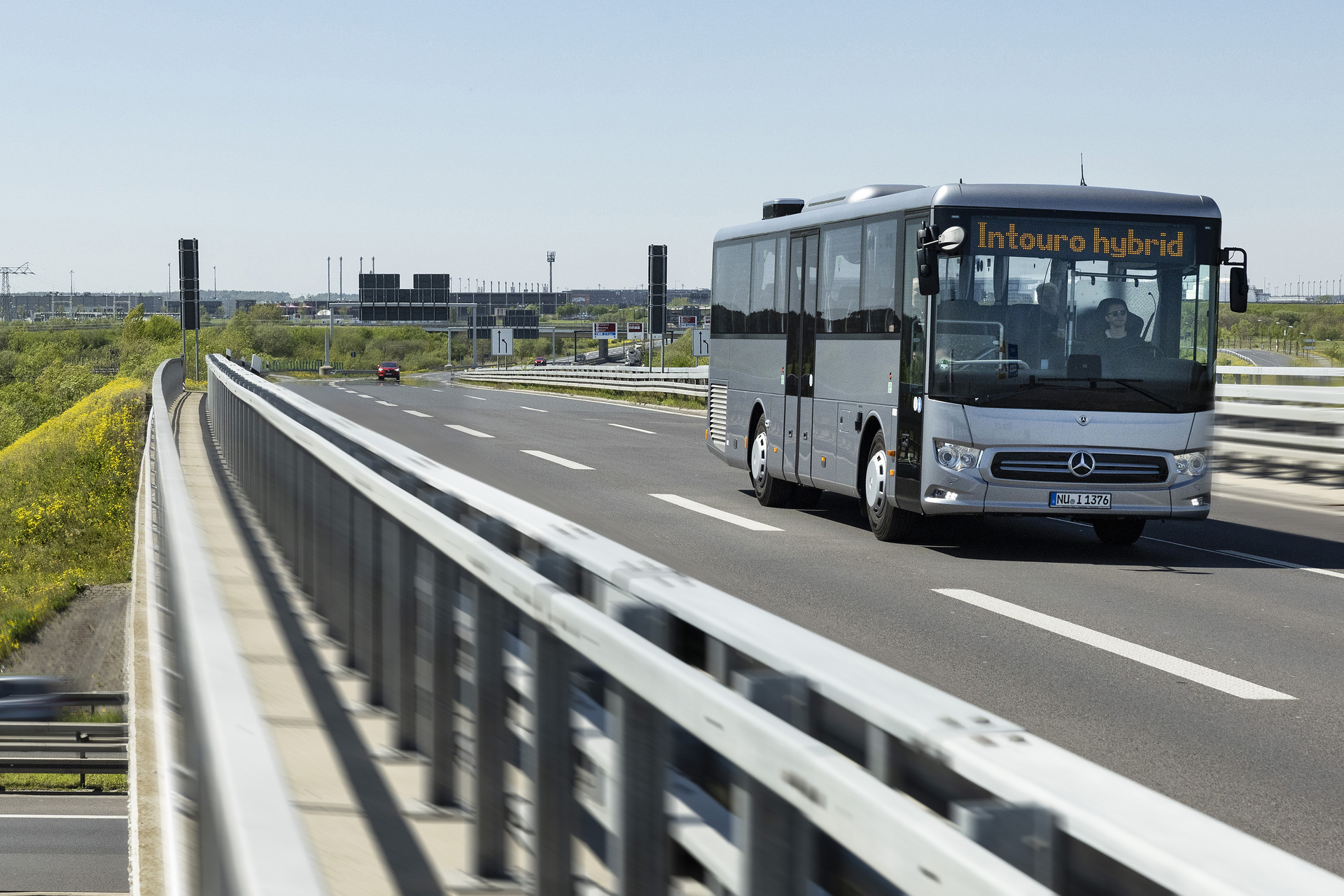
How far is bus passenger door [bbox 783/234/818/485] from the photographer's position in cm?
1585

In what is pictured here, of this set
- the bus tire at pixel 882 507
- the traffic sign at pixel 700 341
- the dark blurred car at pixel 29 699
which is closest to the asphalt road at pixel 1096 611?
the bus tire at pixel 882 507

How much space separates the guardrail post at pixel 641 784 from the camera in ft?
9.24

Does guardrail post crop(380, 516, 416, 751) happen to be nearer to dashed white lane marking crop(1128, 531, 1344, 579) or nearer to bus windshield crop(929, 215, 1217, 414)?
bus windshield crop(929, 215, 1217, 414)

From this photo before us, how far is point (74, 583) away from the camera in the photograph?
39438 mm

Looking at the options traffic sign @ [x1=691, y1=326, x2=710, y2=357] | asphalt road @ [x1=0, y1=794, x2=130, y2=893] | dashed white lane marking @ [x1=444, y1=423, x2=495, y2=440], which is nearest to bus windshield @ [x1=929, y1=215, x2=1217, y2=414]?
dashed white lane marking @ [x1=444, y1=423, x2=495, y2=440]

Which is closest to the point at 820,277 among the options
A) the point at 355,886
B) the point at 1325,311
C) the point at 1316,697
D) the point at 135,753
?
the point at 1316,697

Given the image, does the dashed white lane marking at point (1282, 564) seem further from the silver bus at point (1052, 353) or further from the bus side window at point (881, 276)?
the bus side window at point (881, 276)

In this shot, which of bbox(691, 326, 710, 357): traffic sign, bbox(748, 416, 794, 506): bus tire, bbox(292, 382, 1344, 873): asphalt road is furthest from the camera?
bbox(691, 326, 710, 357): traffic sign

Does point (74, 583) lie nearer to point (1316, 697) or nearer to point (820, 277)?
point (820, 277)

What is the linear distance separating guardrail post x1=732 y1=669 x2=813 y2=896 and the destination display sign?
11.0 metres

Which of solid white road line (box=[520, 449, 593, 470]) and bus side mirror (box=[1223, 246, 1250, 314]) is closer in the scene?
bus side mirror (box=[1223, 246, 1250, 314])

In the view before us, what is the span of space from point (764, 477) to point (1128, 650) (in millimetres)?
8487

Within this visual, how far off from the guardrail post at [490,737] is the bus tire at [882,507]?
9689 mm

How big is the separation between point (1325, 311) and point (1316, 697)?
194671 millimetres
